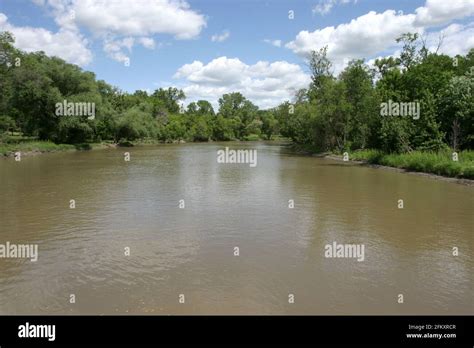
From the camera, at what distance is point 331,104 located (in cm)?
4600

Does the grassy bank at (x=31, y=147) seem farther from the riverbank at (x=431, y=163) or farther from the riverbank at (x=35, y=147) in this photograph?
the riverbank at (x=431, y=163)

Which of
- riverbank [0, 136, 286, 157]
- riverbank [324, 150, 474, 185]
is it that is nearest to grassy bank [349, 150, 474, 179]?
riverbank [324, 150, 474, 185]

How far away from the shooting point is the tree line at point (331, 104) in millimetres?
31562

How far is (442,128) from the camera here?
1267 inches

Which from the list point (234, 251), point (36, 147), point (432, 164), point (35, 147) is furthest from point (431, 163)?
point (36, 147)

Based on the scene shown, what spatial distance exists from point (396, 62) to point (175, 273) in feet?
155

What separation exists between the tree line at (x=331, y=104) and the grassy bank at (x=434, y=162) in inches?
65.1

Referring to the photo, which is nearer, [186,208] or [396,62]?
[186,208]

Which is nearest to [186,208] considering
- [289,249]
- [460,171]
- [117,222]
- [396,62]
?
[117,222]

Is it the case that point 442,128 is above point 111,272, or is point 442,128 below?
above

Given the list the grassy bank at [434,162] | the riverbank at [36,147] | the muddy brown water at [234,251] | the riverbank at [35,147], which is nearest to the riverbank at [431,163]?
the grassy bank at [434,162]

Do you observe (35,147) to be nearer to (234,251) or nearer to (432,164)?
(432,164)
